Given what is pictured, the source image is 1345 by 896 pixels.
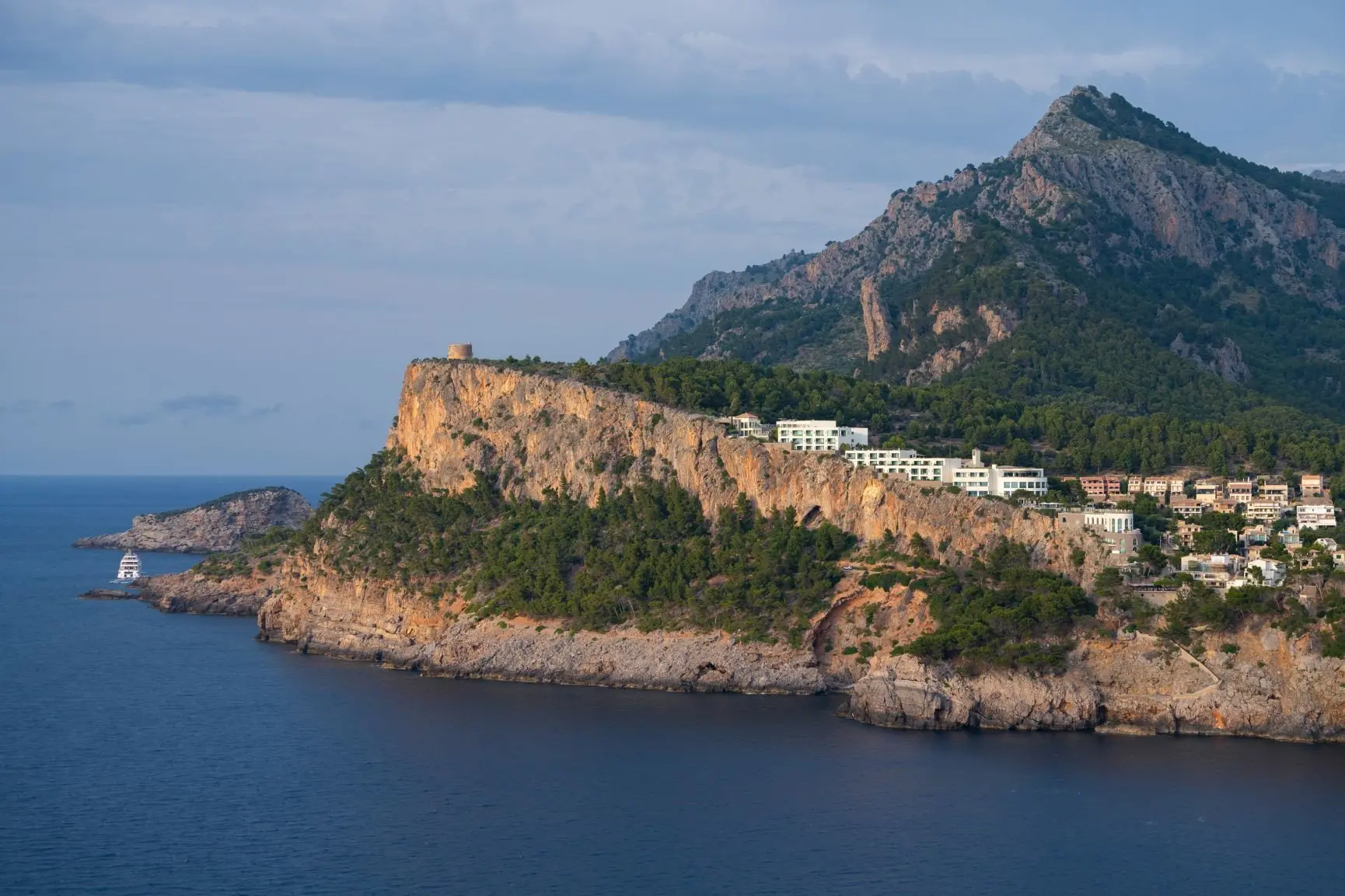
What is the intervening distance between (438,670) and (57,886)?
135ft

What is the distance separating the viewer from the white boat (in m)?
148

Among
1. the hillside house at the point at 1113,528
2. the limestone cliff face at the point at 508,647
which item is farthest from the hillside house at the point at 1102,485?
the limestone cliff face at the point at 508,647

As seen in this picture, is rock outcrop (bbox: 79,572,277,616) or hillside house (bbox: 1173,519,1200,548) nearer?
hillside house (bbox: 1173,519,1200,548)

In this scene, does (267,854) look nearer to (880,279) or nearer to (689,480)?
(689,480)

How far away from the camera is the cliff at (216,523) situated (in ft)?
599

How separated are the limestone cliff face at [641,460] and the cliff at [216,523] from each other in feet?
222

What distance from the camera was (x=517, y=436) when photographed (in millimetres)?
112750

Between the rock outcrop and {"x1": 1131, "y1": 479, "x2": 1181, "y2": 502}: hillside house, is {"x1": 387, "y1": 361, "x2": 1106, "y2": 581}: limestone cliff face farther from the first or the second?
the rock outcrop

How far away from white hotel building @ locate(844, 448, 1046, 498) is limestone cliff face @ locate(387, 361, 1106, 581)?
307cm

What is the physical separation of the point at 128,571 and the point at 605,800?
92.9m

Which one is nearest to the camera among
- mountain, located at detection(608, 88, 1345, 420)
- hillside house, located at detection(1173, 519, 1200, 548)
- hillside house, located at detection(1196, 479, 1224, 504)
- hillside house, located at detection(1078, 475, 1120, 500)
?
hillside house, located at detection(1173, 519, 1200, 548)

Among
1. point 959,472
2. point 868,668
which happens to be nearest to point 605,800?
point 868,668

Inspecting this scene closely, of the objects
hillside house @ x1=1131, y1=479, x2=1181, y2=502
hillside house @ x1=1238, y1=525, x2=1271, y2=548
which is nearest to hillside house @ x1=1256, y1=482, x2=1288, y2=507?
hillside house @ x1=1131, y1=479, x2=1181, y2=502

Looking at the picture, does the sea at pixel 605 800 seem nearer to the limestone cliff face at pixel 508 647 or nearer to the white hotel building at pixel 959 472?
the limestone cliff face at pixel 508 647
